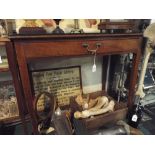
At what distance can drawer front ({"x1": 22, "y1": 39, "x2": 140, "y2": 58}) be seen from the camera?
0.82 meters

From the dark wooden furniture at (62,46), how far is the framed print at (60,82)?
1.37 ft

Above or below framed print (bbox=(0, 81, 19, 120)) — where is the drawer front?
above

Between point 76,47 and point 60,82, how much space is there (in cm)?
58

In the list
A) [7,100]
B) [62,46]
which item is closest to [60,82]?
[7,100]

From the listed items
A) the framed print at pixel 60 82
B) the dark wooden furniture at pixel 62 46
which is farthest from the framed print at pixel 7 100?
the dark wooden furniture at pixel 62 46

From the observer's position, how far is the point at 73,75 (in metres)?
1.45

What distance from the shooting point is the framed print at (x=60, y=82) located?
4.40ft

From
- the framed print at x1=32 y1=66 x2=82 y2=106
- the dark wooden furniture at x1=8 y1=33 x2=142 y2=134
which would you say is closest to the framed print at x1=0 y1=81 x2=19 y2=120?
the framed print at x1=32 y1=66 x2=82 y2=106

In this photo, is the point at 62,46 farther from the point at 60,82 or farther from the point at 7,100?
the point at 7,100

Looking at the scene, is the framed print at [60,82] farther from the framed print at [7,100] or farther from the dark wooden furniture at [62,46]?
the dark wooden furniture at [62,46]

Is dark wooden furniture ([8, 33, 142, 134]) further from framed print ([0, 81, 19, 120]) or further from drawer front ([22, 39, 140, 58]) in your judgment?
framed print ([0, 81, 19, 120])
